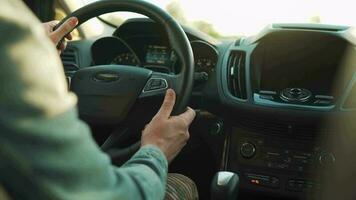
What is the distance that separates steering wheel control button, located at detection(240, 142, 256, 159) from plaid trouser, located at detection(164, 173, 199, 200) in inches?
20.9

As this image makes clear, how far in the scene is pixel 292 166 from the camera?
92.0 inches

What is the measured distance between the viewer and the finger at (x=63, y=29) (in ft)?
6.07

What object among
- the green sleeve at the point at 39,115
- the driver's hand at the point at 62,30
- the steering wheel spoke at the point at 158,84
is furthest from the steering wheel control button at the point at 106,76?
the green sleeve at the point at 39,115

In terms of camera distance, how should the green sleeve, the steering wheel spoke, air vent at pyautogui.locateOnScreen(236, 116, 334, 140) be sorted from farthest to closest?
air vent at pyautogui.locateOnScreen(236, 116, 334, 140) < the steering wheel spoke < the green sleeve

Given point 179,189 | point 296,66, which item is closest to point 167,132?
point 179,189

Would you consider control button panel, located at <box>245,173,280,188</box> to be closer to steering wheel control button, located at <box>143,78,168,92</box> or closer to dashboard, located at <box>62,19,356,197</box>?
dashboard, located at <box>62,19,356,197</box>

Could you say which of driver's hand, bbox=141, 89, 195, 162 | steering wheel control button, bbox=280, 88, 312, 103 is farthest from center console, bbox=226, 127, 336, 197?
driver's hand, bbox=141, 89, 195, 162

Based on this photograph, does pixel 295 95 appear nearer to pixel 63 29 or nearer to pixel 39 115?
pixel 63 29

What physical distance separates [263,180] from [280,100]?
0.31 meters

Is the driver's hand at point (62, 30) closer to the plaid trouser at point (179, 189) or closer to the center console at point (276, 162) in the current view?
the plaid trouser at point (179, 189)

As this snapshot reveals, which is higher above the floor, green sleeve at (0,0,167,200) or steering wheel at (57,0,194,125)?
green sleeve at (0,0,167,200)

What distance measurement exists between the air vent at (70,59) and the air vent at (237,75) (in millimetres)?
670

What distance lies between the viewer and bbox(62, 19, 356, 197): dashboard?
89.5 inches

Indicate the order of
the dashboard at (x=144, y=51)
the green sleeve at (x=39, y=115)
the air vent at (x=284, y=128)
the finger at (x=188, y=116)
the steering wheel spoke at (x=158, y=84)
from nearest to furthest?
the green sleeve at (x=39, y=115) < the finger at (x=188, y=116) < the steering wheel spoke at (x=158, y=84) < the air vent at (x=284, y=128) < the dashboard at (x=144, y=51)
